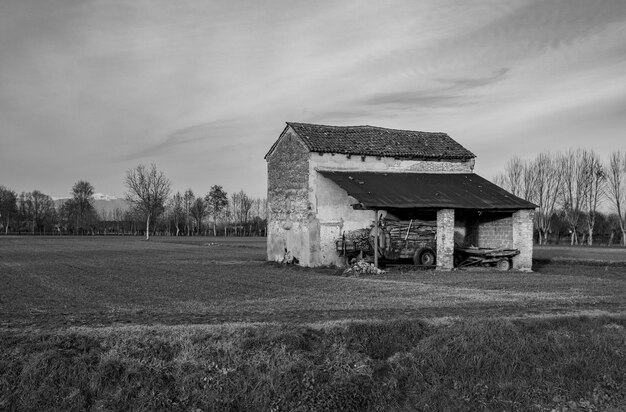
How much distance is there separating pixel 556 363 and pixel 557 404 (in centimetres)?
117

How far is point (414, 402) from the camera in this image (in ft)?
26.1

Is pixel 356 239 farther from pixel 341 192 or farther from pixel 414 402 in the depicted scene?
pixel 414 402

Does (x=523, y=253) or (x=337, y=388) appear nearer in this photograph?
(x=337, y=388)

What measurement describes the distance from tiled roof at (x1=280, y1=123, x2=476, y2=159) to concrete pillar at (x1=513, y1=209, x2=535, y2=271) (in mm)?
4959

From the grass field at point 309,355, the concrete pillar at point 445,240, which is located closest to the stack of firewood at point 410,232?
the concrete pillar at point 445,240

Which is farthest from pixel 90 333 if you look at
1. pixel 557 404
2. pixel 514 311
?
pixel 514 311

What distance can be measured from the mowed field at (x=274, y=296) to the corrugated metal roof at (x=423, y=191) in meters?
3.14

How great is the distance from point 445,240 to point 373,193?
149 inches

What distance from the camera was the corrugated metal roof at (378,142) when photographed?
1046 inches

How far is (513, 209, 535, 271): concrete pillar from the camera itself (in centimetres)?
2498

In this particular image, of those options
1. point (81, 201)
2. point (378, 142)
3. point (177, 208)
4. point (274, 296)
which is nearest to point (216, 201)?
point (177, 208)

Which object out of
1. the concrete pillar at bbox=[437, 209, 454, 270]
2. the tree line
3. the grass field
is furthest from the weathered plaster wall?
the tree line

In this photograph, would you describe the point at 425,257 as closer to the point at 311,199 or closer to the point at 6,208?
the point at 311,199

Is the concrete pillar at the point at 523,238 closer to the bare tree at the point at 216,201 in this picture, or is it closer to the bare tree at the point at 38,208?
the bare tree at the point at 216,201
